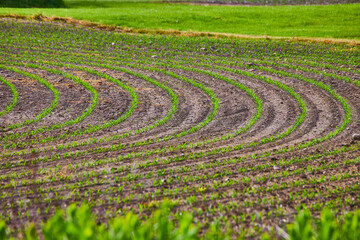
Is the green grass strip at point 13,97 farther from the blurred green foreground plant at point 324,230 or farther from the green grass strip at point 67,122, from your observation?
the blurred green foreground plant at point 324,230

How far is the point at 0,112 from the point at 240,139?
9.97 m

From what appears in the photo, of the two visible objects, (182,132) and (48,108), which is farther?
(48,108)

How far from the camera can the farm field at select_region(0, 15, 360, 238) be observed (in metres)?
9.07

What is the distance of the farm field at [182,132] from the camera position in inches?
357

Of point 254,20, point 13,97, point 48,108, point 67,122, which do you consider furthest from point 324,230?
point 254,20

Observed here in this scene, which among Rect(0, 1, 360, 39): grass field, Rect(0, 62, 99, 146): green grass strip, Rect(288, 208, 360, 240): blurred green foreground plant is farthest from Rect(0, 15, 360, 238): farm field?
Rect(0, 1, 360, 39): grass field

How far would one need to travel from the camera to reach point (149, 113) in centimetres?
1586

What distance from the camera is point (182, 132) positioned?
13812 millimetres

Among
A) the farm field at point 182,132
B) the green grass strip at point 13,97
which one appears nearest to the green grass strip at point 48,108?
the farm field at point 182,132

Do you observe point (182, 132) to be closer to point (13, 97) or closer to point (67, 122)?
point (67, 122)

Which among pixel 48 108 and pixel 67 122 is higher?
pixel 48 108

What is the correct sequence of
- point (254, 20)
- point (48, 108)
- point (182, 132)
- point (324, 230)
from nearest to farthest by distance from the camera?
point (324, 230), point (182, 132), point (48, 108), point (254, 20)

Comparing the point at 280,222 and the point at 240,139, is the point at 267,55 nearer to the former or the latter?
the point at 240,139

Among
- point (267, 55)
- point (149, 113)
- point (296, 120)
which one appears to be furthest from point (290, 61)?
point (149, 113)
